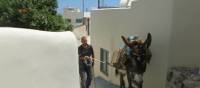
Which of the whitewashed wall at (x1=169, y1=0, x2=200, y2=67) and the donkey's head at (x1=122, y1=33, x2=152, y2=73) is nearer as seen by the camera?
the whitewashed wall at (x1=169, y1=0, x2=200, y2=67)

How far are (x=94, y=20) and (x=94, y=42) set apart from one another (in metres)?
1.06

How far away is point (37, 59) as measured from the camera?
160 inches

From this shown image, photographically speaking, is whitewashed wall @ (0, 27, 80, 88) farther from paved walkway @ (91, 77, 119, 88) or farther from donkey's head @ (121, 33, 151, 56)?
paved walkway @ (91, 77, 119, 88)

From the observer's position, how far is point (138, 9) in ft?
40.3

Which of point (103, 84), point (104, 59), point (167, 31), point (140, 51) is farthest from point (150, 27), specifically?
point (104, 59)

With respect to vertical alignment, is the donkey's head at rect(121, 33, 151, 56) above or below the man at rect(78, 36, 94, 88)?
above

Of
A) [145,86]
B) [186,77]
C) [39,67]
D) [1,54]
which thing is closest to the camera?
[1,54]

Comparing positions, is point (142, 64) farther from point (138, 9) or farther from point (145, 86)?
point (138, 9)

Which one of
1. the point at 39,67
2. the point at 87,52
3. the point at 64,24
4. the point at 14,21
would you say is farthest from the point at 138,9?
the point at 39,67

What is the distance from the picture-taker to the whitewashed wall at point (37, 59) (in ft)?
12.5

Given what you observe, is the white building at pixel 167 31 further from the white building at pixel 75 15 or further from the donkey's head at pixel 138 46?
the white building at pixel 75 15

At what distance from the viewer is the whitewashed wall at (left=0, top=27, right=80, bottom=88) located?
382 cm

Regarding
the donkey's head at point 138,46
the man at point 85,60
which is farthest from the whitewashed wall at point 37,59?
the man at point 85,60

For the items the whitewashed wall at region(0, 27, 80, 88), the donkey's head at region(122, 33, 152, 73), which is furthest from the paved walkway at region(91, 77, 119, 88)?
the whitewashed wall at region(0, 27, 80, 88)
